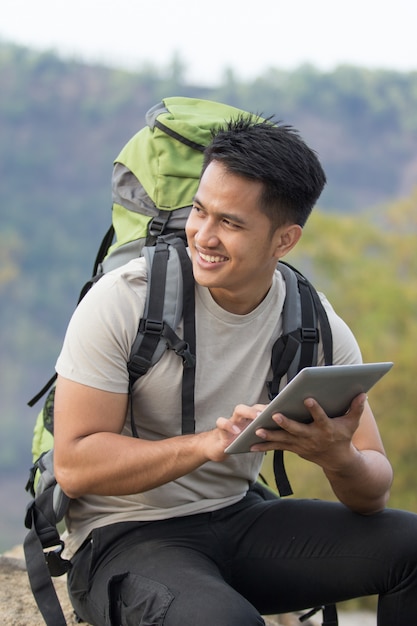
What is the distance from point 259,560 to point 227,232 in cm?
80

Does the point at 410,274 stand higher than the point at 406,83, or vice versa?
the point at 406,83

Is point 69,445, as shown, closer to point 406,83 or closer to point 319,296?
point 319,296

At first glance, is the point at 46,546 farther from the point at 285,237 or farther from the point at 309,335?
the point at 285,237

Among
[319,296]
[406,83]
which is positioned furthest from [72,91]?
[319,296]

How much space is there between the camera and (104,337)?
6.66 ft

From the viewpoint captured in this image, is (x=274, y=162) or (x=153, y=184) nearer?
(x=274, y=162)

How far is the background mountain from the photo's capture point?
43.2 meters

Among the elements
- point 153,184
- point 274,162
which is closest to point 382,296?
point 153,184

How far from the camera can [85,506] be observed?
2.21 meters

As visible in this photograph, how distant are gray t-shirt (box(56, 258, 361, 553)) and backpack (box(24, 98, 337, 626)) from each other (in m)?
0.03

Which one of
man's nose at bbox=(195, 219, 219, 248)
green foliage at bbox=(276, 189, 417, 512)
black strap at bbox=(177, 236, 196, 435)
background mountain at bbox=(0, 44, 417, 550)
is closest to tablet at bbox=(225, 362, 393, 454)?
black strap at bbox=(177, 236, 196, 435)

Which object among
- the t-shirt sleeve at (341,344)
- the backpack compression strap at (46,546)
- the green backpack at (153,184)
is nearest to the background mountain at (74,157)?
the green backpack at (153,184)

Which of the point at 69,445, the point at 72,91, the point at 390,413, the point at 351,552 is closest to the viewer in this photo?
the point at 69,445

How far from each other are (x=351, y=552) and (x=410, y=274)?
732 inches
